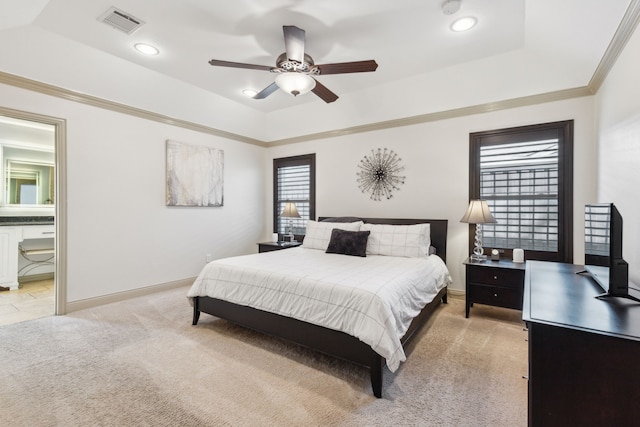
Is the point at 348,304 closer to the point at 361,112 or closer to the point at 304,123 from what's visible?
the point at 361,112

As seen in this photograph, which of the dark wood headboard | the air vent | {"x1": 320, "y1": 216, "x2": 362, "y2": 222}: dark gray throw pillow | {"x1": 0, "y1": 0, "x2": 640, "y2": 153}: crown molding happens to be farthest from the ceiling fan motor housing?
the dark wood headboard

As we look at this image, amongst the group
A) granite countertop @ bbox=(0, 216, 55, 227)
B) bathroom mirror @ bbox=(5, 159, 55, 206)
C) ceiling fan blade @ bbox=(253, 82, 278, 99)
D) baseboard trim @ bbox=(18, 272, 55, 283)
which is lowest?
baseboard trim @ bbox=(18, 272, 55, 283)

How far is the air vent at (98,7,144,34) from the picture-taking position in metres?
2.63

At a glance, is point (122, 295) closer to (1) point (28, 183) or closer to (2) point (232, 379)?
(2) point (232, 379)

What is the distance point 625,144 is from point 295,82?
2691 millimetres

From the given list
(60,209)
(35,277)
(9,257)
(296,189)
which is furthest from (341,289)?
(35,277)

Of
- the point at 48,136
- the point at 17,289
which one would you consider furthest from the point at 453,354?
the point at 48,136

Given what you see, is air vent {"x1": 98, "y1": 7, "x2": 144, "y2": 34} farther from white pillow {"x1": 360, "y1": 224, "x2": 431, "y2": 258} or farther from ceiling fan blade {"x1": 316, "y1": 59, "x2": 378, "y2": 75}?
white pillow {"x1": 360, "y1": 224, "x2": 431, "y2": 258}

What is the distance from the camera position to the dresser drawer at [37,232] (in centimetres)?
451

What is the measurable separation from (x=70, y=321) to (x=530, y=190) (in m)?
5.42

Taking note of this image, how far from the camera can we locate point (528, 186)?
11.5 feet

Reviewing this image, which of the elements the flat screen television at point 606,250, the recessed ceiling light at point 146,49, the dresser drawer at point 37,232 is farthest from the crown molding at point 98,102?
the flat screen television at point 606,250

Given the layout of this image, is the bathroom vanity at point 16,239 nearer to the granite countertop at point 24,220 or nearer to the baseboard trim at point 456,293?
the granite countertop at point 24,220

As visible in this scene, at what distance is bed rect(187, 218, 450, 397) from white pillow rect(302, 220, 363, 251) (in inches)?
23.8
